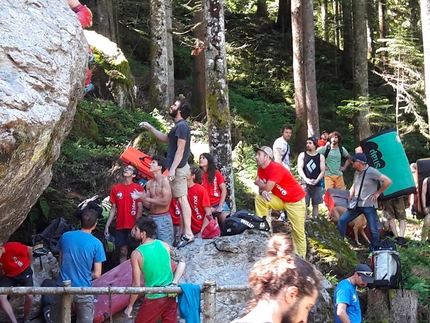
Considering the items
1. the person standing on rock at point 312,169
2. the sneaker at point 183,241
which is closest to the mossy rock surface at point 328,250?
the person standing on rock at point 312,169

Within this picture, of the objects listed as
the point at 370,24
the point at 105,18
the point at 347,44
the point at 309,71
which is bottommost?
the point at 309,71

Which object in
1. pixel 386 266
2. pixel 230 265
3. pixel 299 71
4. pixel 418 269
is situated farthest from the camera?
pixel 299 71

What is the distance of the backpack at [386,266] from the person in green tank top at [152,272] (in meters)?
4.47

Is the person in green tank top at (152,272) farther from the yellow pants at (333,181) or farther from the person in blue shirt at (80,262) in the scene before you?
the yellow pants at (333,181)

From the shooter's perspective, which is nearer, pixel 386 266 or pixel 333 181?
pixel 386 266

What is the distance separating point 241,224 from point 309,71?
9.66 metres

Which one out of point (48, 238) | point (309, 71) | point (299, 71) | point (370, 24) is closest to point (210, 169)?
point (48, 238)

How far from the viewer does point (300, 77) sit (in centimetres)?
1772

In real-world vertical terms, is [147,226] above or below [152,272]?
above

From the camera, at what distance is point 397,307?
10125 mm

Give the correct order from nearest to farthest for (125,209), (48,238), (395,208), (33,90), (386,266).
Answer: (33,90) < (48,238) < (125,209) < (386,266) < (395,208)

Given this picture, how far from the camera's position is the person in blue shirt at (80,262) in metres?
6.73

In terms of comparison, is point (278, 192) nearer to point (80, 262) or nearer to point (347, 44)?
point (80, 262)

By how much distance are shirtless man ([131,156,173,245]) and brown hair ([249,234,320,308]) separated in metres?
5.50
